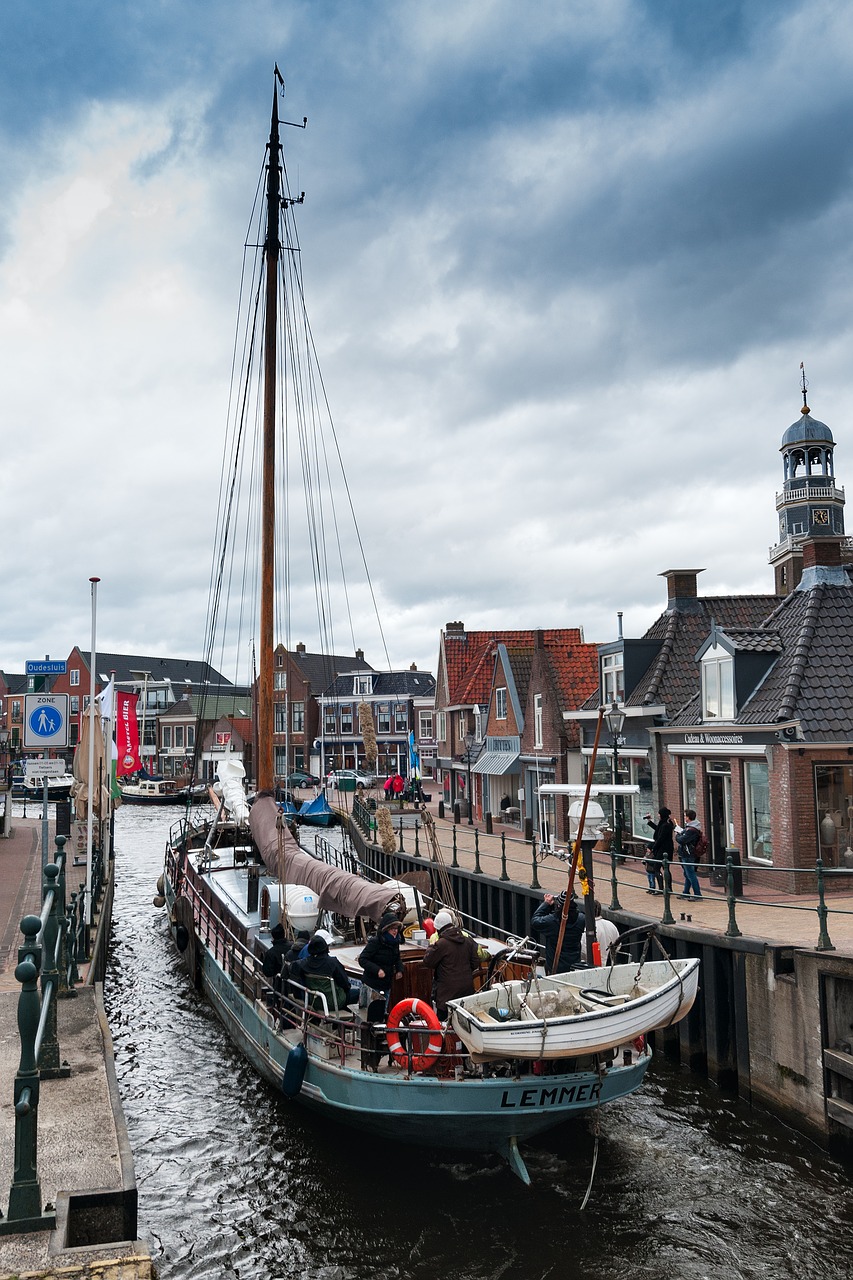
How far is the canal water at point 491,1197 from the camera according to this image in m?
9.24

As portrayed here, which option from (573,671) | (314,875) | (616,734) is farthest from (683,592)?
(314,875)

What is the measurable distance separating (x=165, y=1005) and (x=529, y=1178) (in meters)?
10.8

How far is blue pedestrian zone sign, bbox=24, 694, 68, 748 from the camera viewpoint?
1493 cm

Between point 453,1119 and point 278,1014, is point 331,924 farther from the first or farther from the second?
point 453,1119

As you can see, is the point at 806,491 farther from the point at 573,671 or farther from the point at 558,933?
the point at 558,933

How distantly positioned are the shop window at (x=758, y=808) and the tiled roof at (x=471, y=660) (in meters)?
19.1

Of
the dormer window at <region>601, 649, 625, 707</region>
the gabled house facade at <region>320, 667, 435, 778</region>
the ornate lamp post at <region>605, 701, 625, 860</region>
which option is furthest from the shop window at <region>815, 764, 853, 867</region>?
the gabled house facade at <region>320, 667, 435, 778</region>

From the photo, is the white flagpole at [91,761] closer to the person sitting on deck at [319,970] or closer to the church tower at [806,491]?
the person sitting on deck at [319,970]

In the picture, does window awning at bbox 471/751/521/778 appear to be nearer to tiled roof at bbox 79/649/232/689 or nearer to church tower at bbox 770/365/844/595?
church tower at bbox 770/365/844/595

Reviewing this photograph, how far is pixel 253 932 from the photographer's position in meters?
15.9

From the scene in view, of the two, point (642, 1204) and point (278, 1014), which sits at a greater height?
point (278, 1014)

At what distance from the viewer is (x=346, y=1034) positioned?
11625 millimetres

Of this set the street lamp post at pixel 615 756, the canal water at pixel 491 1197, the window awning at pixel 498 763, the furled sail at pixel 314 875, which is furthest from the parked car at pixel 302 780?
the canal water at pixel 491 1197

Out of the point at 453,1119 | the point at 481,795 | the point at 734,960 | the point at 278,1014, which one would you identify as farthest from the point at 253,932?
the point at 481,795
